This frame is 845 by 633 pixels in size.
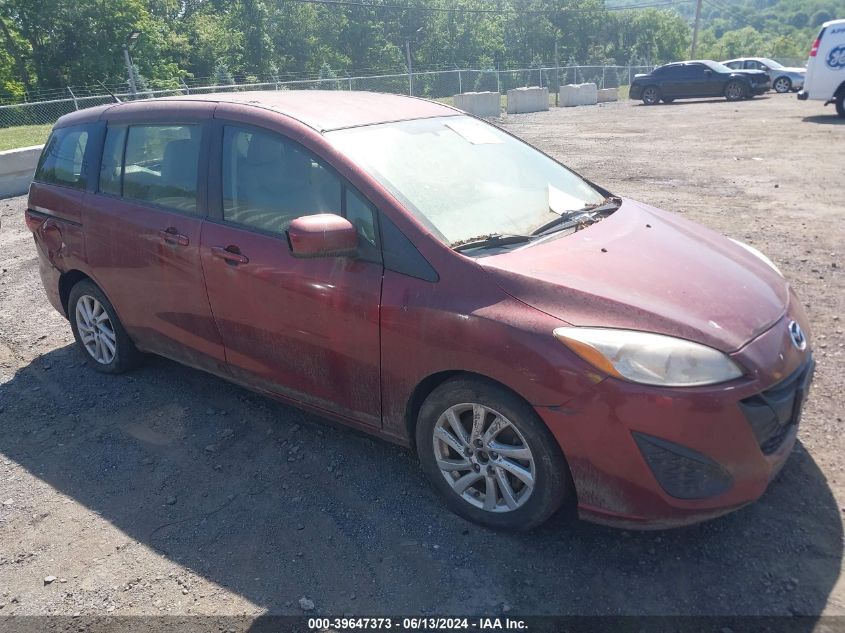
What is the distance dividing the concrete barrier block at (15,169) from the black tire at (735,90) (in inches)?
1009

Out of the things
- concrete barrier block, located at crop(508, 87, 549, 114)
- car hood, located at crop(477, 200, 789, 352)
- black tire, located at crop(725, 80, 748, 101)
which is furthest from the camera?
black tire, located at crop(725, 80, 748, 101)

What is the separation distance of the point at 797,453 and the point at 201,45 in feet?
161

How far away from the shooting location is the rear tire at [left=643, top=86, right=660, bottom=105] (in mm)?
29531

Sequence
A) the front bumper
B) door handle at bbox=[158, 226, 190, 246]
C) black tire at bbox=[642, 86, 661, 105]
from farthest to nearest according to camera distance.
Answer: black tire at bbox=[642, 86, 661, 105] < door handle at bbox=[158, 226, 190, 246] < the front bumper

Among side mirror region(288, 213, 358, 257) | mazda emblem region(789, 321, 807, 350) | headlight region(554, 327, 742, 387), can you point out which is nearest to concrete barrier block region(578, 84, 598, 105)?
mazda emblem region(789, 321, 807, 350)

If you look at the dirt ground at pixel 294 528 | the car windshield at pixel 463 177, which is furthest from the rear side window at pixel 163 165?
the dirt ground at pixel 294 528

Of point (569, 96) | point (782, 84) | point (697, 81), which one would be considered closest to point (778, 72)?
point (782, 84)

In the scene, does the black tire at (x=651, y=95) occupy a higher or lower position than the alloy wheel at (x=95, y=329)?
lower

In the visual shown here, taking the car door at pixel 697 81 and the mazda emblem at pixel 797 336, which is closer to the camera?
the mazda emblem at pixel 797 336

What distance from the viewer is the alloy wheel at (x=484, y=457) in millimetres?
2926

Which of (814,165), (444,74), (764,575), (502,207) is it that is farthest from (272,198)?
(444,74)

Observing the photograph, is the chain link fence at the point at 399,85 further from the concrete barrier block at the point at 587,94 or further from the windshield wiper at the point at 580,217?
the windshield wiper at the point at 580,217

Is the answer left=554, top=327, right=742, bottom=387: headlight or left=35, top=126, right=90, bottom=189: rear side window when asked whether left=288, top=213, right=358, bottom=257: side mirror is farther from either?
left=35, top=126, right=90, bottom=189: rear side window

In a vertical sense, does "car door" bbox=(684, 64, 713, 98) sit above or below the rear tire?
above
